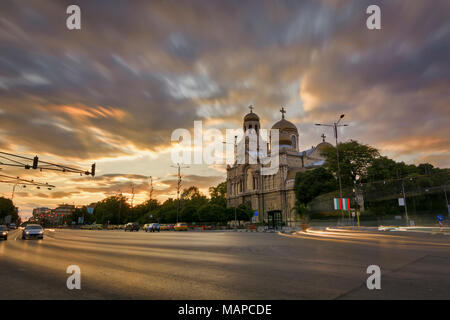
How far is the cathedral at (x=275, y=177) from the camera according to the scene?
6881 cm

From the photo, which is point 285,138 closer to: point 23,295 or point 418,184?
point 418,184

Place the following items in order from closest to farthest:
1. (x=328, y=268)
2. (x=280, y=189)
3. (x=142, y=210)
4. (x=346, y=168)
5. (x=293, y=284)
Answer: (x=293, y=284), (x=328, y=268), (x=346, y=168), (x=280, y=189), (x=142, y=210)

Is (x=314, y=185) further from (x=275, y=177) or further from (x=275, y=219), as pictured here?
(x=275, y=219)

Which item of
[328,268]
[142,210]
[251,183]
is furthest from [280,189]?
[328,268]

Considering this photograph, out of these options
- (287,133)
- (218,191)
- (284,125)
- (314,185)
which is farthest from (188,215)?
(218,191)

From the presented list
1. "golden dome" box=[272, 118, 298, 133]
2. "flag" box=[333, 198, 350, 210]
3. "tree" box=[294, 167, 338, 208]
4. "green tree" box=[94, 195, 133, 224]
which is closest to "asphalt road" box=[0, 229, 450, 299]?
"flag" box=[333, 198, 350, 210]

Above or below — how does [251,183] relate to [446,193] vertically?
above

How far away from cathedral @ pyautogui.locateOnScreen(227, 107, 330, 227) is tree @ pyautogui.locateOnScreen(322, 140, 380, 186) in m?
8.64

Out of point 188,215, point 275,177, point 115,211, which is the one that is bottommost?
point 188,215

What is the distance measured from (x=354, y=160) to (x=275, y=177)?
2138 cm

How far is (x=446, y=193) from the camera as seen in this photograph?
1284 inches

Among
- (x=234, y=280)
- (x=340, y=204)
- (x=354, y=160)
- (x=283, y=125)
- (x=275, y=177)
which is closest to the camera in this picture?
(x=234, y=280)

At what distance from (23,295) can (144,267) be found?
10.3 ft

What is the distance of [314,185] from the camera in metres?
57.5
